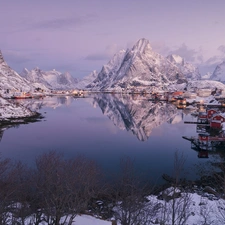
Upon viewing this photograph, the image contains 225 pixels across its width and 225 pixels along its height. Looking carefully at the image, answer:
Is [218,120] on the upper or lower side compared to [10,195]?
lower

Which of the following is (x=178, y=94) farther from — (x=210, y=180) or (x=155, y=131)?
(x=210, y=180)

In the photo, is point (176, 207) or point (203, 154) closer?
point (176, 207)

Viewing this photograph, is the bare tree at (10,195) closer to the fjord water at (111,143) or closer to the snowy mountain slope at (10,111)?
the fjord water at (111,143)

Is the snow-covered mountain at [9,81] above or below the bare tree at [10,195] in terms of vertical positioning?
below

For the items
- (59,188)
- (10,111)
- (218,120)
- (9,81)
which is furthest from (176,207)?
(9,81)

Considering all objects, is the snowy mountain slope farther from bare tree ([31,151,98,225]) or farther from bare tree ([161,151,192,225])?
bare tree ([161,151,192,225])

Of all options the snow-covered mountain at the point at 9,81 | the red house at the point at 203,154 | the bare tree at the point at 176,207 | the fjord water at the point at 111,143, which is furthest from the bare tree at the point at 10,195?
the snow-covered mountain at the point at 9,81

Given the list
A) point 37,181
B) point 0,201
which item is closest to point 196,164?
point 37,181

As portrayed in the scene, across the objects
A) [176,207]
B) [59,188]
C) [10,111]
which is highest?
[59,188]

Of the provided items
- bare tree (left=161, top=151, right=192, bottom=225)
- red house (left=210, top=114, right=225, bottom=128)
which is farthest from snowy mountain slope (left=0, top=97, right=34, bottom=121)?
bare tree (left=161, top=151, right=192, bottom=225)

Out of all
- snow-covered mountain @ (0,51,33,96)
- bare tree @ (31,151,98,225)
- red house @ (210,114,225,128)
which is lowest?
snow-covered mountain @ (0,51,33,96)

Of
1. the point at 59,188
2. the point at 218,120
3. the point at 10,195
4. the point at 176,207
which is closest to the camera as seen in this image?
the point at 10,195

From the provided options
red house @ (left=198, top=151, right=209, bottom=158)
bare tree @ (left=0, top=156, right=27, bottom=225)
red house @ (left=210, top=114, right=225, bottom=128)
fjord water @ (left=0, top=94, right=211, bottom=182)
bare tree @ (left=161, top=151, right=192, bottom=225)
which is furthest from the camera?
red house @ (left=210, top=114, right=225, bottom=128)

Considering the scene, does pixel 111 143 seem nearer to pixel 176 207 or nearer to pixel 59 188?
pixel 176 207
